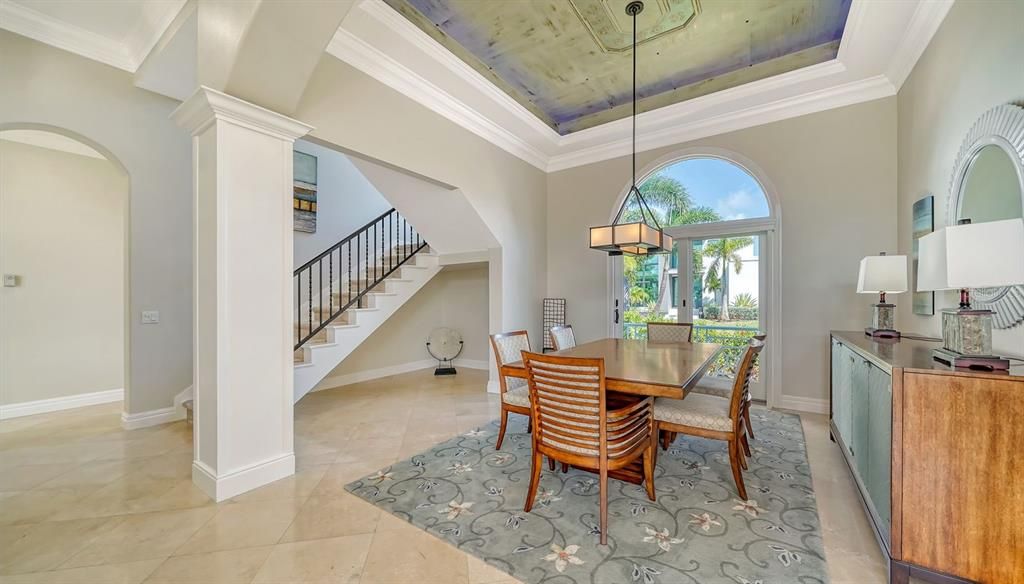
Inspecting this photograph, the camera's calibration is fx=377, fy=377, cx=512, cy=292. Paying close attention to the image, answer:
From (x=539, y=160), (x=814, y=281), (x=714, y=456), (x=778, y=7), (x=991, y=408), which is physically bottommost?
(x=714, y=456)

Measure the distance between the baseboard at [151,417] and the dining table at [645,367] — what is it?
3.43 metres

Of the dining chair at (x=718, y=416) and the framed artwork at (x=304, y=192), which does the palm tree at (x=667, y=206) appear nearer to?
the dining chair at (x=718, y=416)

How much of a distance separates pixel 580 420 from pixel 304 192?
5113 millimetres

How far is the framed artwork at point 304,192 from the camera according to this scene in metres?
5.18

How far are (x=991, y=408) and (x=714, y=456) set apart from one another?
1.74 metres

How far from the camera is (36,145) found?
400cm

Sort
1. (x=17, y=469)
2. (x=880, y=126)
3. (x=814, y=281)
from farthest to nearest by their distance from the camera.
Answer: (x=814, y=281) < (x=880, y=126) < (x=17, y=469)

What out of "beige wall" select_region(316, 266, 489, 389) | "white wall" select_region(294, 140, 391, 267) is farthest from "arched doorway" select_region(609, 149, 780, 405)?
"white wall" select_region(294, 140, 391, 267)

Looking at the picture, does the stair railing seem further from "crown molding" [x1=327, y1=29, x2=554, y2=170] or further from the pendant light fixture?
the pendant light fixture

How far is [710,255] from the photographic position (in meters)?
4.52

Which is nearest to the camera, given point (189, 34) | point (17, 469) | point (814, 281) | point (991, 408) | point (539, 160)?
point (991, 408)

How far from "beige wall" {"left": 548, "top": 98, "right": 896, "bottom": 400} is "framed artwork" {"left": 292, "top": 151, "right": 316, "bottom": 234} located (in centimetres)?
513

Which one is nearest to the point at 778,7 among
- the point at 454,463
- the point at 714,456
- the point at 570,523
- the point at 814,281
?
the point at 814,281

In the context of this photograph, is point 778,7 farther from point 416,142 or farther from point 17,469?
point 17,469
